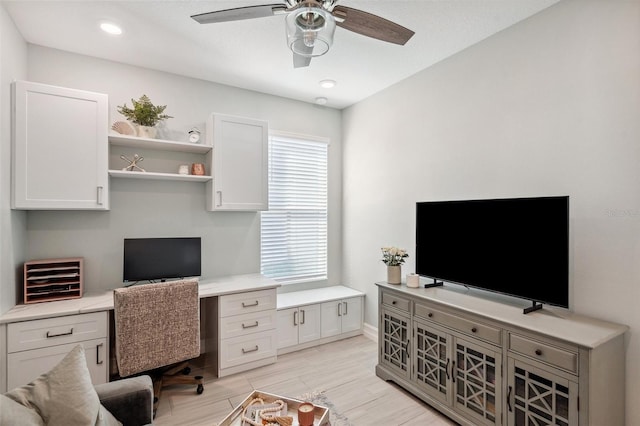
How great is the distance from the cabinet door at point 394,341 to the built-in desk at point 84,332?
3.57 feet

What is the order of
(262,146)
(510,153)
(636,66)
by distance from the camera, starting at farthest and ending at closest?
1. (262,146)
2. (510,153)
3. (636,66)

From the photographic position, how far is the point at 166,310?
2363 mm

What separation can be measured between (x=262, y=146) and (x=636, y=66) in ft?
9.35

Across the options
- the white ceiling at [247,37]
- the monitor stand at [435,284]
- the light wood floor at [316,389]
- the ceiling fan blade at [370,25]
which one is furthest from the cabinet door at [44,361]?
the ceiling fan blade at [370,25]

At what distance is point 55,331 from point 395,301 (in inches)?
102

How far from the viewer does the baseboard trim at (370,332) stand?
3690 millimetres

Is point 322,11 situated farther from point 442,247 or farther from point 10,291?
point 10,291

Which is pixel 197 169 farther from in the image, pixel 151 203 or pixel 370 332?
pixel 370 332

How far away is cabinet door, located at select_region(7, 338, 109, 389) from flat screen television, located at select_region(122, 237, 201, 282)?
1.98 ft

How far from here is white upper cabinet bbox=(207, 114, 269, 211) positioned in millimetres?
3092

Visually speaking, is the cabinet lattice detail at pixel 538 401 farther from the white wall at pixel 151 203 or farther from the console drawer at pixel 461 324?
the white wall at pixel 151 203

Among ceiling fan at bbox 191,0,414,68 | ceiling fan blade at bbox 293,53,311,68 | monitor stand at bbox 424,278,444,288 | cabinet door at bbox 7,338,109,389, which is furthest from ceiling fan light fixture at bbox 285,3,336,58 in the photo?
cabinet door at bbox 7,338,109,389

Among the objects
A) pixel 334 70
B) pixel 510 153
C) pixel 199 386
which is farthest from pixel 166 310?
pixel 510 153

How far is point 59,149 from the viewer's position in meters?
2.43
